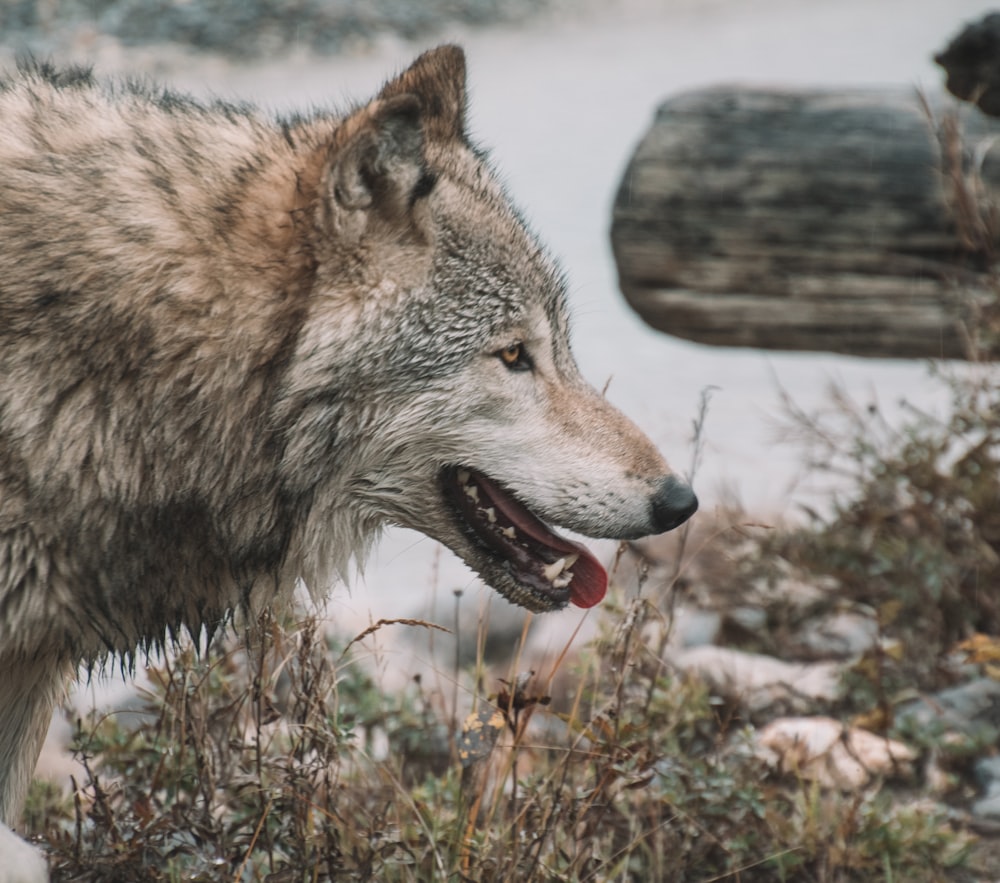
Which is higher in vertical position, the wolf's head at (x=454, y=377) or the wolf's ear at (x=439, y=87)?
the wolf's ear at (x=439, y=87)

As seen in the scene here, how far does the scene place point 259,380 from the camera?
2660 millimetres

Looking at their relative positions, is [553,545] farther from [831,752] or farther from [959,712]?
[959,712]

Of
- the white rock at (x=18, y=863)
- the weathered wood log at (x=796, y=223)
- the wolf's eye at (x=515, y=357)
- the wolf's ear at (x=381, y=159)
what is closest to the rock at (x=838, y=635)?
the weathered wood log at (x=796, y=223)

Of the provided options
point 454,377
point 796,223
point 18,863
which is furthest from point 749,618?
point 18,863

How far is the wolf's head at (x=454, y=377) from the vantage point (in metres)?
2.66

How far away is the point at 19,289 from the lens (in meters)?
2.56

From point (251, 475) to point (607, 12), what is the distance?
2011 cm

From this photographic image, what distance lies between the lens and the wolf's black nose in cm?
284

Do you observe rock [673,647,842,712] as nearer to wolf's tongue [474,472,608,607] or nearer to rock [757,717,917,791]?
rock [757,717,917,791]

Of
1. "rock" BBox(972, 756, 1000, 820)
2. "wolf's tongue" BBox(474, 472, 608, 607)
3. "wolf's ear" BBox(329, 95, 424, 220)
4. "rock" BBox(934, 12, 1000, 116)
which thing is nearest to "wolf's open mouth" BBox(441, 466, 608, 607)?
"wolf's tongue" BBox(474, 472, 608, 607)

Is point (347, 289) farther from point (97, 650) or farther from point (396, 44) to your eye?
point (396, 44)

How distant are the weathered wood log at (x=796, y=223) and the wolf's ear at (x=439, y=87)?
296 cm

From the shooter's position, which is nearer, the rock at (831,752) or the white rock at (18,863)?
the white rock at (18,863)

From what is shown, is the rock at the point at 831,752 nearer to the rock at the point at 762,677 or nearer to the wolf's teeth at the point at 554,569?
the rock at the point at 762,677
